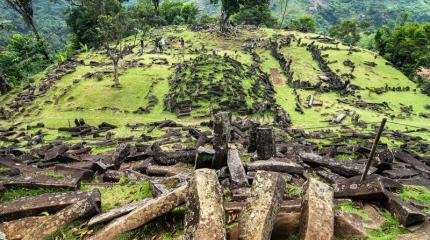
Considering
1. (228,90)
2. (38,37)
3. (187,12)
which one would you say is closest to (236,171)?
(228,90)

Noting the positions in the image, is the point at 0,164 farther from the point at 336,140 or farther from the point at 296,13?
the point at 296,13

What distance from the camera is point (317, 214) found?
480 cm

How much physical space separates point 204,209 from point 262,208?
0.81 m

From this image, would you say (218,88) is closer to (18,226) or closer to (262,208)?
(18,226)

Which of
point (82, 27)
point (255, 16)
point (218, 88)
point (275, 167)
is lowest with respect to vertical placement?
point (218, 88)

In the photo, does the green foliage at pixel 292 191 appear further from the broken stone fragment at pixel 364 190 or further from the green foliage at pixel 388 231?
the green foliage at pixel 388 231

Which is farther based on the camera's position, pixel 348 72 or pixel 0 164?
pixel 348 72

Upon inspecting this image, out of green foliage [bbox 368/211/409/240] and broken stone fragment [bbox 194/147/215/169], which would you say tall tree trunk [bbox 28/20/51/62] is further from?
green foliage [bbox 368/211/409/240]

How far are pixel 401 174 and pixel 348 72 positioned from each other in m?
30.4

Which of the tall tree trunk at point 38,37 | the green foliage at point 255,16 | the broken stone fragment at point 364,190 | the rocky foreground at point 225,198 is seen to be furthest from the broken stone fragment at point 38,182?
the green foliage at point 255,16

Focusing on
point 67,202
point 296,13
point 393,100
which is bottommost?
point 393,100

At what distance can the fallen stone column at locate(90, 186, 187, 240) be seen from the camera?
5.08m

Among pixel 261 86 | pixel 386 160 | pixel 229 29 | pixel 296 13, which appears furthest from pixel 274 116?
pixel 296 13

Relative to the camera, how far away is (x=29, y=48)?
38.8 metres
